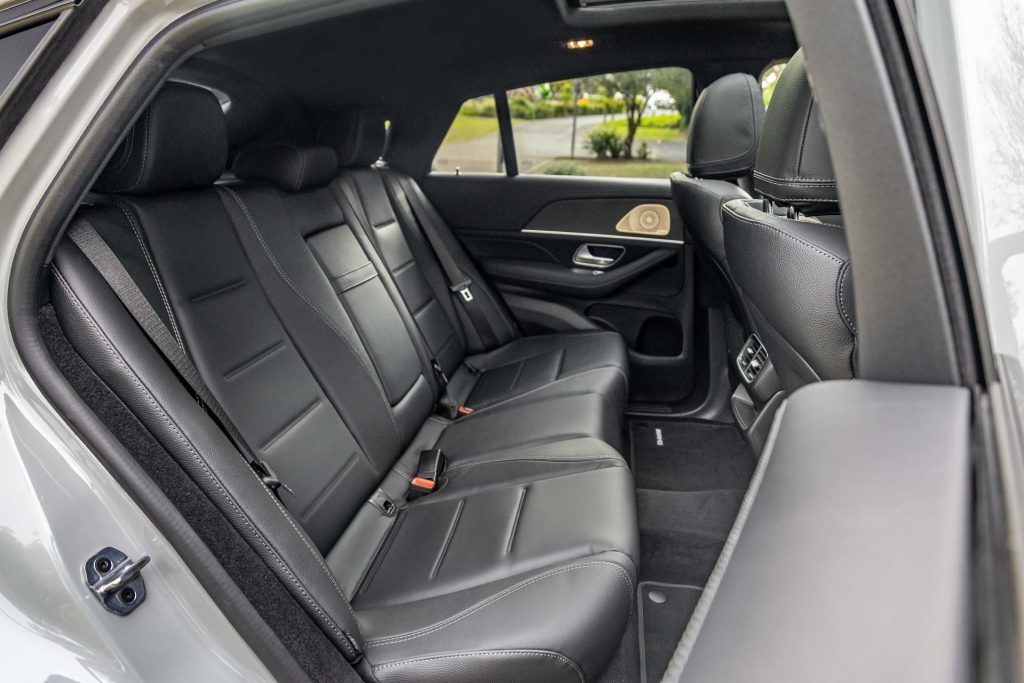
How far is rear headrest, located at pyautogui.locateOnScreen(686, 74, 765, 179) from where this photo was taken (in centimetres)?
191

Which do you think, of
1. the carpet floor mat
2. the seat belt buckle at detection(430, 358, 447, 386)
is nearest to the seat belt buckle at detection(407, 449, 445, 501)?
the seat belt buckle at detection(430, 358, 447, 386)

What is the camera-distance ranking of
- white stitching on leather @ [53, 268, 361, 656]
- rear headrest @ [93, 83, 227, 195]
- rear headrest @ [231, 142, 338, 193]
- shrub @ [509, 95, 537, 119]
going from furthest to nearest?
shrub @ [509, 95, 537, 119], rear headrest @ [231, 142, 338, 193], rear headrest @ [93, 83, 227, 195], white stitching on leather @ [53, 268, 361, 656]

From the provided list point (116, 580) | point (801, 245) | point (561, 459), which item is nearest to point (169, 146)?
point (116, 580)

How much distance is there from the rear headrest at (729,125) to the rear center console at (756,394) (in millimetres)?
496

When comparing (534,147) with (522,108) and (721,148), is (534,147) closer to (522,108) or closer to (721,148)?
(522,108)

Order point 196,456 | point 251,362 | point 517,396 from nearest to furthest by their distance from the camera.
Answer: point 196,456, point 251,362, point 517,396

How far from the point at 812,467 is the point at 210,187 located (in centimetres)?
140

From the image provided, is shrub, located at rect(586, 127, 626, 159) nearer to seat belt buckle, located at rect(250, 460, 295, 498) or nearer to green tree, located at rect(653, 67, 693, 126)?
green tree, located at rect(653, 67, 693, 126)

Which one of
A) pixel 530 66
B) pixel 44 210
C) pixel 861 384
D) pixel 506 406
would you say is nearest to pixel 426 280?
pixel 506 406

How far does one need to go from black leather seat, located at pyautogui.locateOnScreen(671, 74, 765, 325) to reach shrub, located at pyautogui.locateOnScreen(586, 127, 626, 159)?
1.96ft

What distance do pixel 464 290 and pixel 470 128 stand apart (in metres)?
0.71

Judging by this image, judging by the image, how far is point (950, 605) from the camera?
1.33 feet

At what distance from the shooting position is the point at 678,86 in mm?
2496

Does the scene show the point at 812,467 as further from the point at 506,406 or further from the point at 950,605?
the point at 506,406
